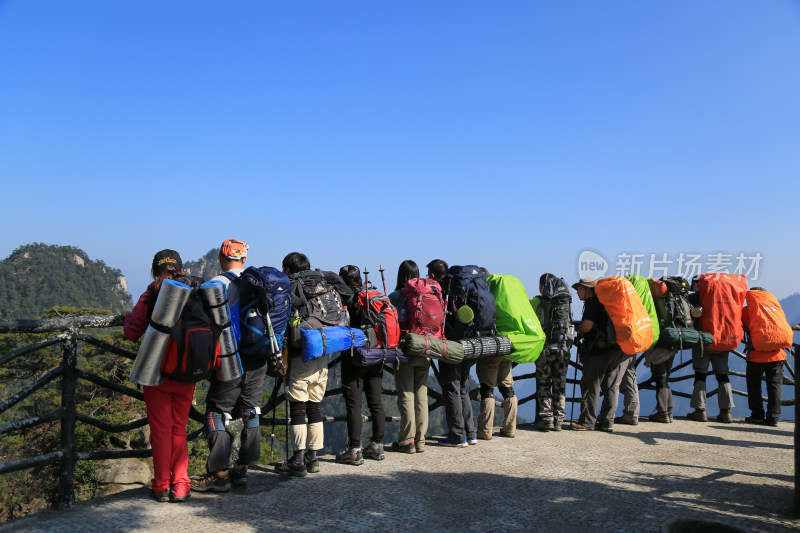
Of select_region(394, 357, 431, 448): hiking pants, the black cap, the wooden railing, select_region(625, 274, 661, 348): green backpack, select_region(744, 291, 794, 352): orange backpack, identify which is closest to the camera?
the wooden railing

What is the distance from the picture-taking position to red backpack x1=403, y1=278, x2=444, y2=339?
5680 mm

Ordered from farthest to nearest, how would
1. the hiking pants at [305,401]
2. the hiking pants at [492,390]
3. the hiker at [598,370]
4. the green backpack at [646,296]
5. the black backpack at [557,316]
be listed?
the green backpack at [646,296], the hiker at [598,370], the black backpack at [557,316], the hiking pants at [492,390], the hiking pants at [305,401]

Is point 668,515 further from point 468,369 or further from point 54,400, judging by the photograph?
point 54,400

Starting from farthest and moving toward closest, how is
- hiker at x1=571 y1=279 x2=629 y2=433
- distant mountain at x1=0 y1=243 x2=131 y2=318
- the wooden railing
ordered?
1. distant mountain at x1=0 y1=243 x2=131 y2=318
2. hiker at x1=571 y1=279 x2=629 y2=433
3. the wooden railing

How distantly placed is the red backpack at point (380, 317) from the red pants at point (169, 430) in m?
1.74

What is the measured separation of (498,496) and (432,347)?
1.59 m

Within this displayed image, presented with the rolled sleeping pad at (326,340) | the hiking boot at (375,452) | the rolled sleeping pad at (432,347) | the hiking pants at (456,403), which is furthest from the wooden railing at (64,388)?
the hiking pants at (456,403)

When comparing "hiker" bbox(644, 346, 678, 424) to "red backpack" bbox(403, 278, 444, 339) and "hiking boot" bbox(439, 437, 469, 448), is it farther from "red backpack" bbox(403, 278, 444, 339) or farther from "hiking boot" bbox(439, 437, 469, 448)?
"red backpack" bbox(403, 278, 444, 339)

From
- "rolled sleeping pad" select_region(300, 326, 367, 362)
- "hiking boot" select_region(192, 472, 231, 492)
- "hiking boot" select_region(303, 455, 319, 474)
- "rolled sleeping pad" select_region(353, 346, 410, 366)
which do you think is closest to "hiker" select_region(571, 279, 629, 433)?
"rolled sleeping pad" select_region(353, 346, 410, 366)

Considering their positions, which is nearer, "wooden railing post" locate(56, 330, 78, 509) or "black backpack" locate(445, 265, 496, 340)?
"wooden railing post" locate(56, 330, 78, 509)

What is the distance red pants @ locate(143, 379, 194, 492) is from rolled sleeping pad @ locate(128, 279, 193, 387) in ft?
0.58

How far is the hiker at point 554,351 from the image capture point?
6.72 meters

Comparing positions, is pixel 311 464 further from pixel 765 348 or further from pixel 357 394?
pixel 765 348

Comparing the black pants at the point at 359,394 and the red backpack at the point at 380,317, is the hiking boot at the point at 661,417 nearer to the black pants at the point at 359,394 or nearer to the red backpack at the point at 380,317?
Result: the black pants at the point at 359,394
